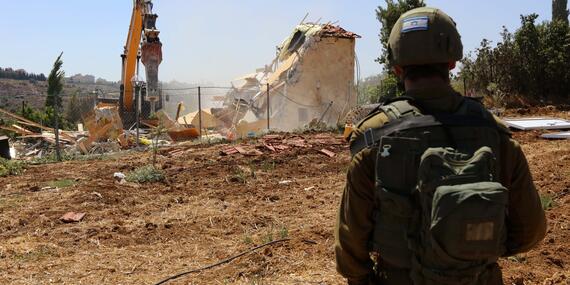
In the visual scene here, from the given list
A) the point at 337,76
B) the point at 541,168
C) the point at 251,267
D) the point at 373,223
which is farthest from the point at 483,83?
the point at 373,223

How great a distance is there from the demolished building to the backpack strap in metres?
18.3

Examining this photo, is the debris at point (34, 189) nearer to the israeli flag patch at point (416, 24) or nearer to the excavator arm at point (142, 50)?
the israeli flag patch at point (416, 24)

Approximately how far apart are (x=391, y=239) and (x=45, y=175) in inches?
420

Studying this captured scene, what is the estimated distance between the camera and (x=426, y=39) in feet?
6.62

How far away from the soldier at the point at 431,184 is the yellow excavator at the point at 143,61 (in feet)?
63.8

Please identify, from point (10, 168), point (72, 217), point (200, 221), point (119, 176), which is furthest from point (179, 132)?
point (200, 221)

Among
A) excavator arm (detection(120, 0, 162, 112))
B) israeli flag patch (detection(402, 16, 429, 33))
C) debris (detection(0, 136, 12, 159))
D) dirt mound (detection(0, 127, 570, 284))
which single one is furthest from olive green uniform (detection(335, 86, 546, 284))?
excavator arm (detection(120, 0, 162, 112))

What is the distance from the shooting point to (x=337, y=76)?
872 inches

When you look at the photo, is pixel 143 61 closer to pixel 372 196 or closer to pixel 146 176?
pixel 146 176

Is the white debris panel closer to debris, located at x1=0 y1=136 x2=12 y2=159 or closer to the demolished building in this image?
the demolished building

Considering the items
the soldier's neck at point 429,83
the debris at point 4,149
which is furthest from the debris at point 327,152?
the soldier's neck at point 429,83

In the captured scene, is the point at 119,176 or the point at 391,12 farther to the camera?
the point at 391,12

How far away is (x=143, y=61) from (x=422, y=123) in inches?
782

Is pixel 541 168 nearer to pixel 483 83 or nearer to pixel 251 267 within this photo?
pixel 251 267
